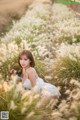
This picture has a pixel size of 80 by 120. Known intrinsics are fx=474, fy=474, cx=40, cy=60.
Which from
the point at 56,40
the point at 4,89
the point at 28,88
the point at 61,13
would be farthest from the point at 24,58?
the point at 61,13

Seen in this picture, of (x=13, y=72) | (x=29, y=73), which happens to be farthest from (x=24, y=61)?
(x=13, y=72)

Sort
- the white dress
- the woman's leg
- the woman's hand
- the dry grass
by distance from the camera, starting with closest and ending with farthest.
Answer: the woman's leg < the white dress < the woman's hand < the dry grass

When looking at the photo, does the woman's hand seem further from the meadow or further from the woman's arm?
the woman's arm

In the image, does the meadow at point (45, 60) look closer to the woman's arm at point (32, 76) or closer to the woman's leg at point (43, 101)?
the woman's leg at point (43, 101)

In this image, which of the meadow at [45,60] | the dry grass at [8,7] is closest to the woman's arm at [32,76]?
the meadow at [45,60]

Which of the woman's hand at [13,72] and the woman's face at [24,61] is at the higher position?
the woman's face at [24,61]

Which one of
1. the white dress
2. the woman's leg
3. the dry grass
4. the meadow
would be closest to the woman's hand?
the meadow

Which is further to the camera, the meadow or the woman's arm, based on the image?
the woman's arm

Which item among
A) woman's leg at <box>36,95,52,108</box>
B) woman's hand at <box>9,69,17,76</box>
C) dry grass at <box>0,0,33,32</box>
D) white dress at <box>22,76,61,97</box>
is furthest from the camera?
dry grass at <box>0,0,33,32</box>

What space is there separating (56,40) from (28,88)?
212cm

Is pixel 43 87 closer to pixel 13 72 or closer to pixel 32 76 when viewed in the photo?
pixel 32 76

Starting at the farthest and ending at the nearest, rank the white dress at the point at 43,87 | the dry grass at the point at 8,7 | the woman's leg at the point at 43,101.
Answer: the dry grass at the point at 8,7
the white dress at the point at 43,87
the woman's leg at the point at 43,101

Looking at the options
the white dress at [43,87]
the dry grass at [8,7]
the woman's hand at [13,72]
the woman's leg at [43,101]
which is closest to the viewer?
the woman's leg at [43,101]

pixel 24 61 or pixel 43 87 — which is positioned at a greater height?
pixel 24 61
